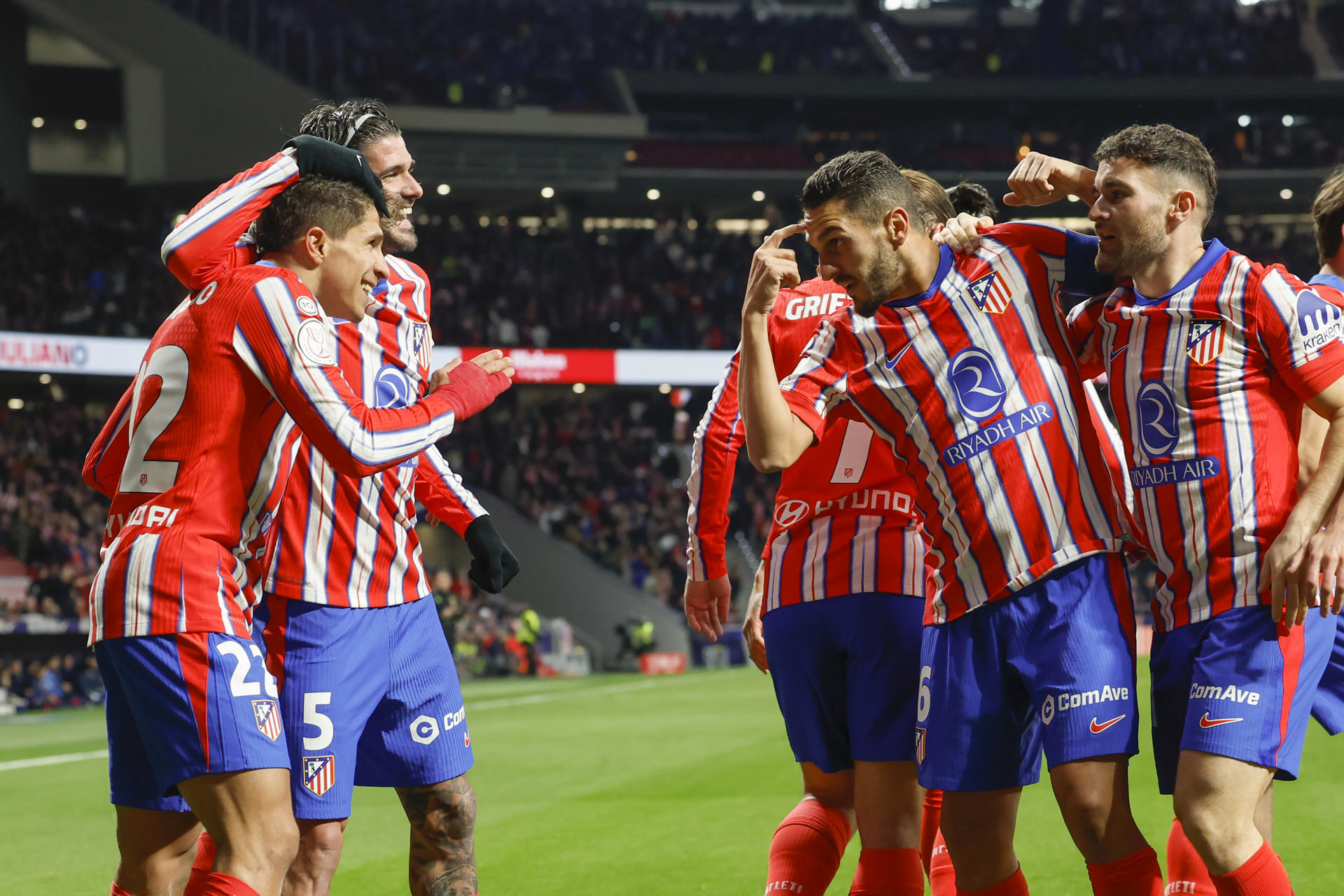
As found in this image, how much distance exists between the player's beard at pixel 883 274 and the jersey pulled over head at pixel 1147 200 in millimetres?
494

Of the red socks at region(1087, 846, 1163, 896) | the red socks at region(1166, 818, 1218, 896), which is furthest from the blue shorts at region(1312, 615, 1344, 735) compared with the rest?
the red socks at region(1087, 846, 1163, 896)

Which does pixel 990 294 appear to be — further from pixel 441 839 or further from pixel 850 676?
pixel 441 839

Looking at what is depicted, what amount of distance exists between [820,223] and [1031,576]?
3.37 ft

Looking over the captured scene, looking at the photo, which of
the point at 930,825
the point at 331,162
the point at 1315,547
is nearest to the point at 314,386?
the point at 331,162

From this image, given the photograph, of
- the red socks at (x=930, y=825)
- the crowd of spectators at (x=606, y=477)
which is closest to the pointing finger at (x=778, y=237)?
the red socks at (x=930, y=825)

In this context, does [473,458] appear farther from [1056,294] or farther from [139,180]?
[1056,294]

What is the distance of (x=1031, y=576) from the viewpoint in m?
3.26

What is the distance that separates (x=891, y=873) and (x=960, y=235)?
5.46 feet

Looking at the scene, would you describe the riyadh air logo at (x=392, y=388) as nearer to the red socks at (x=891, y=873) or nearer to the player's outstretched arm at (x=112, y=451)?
the player's outstretched arm at (x=112, y=451)

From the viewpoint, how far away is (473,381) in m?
3.61

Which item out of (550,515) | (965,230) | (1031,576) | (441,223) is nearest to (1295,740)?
(1031,576)

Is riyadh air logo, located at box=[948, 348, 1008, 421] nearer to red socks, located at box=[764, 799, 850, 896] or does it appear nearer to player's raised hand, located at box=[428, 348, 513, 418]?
player's raised hand, located at box=[428, 348, 513, 418]

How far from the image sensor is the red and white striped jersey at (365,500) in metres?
3.77

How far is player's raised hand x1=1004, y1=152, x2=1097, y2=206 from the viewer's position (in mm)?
3574
